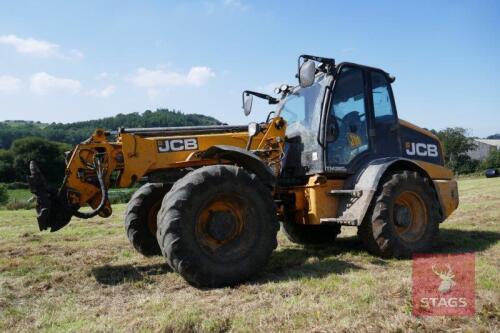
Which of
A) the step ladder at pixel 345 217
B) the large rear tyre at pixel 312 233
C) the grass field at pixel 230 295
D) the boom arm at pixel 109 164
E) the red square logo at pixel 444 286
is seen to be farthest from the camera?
the large rear tyre at pixel 312 233

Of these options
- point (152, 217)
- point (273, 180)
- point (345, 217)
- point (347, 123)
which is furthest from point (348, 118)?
point (152, 217)

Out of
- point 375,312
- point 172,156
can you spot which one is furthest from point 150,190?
point 375,312

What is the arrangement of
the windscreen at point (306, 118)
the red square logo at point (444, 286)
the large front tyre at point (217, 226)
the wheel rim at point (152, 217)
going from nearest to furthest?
the red square logo at point (444, 286), the large front tyre at point (217, 226), the wheel rim at point (152, 217), the windscreen at point (306, 118)

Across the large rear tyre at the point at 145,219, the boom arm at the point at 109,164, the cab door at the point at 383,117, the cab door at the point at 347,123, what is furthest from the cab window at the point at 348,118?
the large rear tyre at the point at 145,219

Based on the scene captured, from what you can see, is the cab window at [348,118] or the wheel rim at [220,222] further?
the cab window at [348,118]

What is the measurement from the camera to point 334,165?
6336 millimetres

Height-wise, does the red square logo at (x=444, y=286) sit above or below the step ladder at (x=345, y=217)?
below

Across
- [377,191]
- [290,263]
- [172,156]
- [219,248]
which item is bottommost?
[290,263]

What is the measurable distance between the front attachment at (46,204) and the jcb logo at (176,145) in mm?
1250

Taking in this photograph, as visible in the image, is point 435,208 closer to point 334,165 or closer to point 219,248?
point 334,165

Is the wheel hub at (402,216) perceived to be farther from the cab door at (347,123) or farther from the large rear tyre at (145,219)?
the large rear tyre at (145,219)

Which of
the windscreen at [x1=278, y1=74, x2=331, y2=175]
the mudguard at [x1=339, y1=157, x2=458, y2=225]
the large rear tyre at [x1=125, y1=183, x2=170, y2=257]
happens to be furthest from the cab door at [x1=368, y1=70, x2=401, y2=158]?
the large rear tyre at [x1=125, y1=183, x2=170, y2=257]

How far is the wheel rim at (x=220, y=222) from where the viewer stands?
4828mm

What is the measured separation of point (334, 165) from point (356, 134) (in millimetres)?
649
